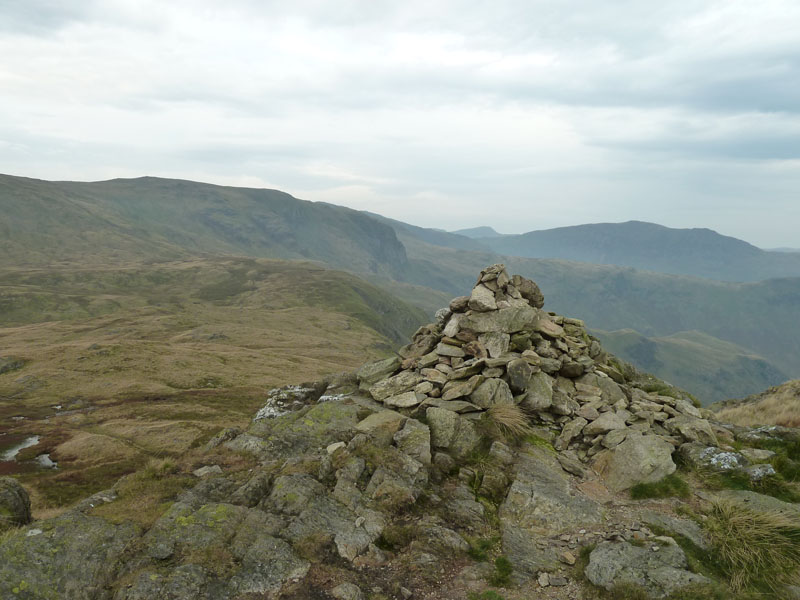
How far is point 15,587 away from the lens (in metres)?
10.9

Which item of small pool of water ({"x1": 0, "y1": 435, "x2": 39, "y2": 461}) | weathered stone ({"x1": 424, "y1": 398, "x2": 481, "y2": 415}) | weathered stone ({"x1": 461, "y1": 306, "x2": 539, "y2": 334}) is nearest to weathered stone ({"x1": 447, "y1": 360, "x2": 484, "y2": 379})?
weathered stone ({"x1": 424, "y1": 398, "x2": 481, "y2": 415})

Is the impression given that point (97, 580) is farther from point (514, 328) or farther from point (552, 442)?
point (514, 328)

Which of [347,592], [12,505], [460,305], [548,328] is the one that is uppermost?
[460,305]

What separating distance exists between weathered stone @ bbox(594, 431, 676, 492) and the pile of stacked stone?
40 centimetres

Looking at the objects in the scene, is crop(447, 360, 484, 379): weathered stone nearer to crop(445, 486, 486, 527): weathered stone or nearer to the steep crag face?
the steep crag face

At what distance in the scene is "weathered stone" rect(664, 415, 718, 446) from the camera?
59.5 feet

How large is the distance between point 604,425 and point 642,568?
25.3ft

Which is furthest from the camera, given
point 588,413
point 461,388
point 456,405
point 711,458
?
point 461,388

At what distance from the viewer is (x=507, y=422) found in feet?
61.3

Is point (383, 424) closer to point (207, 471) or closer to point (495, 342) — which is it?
point (207, 471)

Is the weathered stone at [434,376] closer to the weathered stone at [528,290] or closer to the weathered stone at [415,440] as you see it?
the weathered stone at [415,440]

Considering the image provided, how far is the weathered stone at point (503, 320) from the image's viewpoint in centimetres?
2428

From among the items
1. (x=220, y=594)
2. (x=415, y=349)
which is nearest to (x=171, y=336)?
(x=415, y=349)

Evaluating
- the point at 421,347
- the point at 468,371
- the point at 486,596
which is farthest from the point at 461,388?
the point at 486,596
